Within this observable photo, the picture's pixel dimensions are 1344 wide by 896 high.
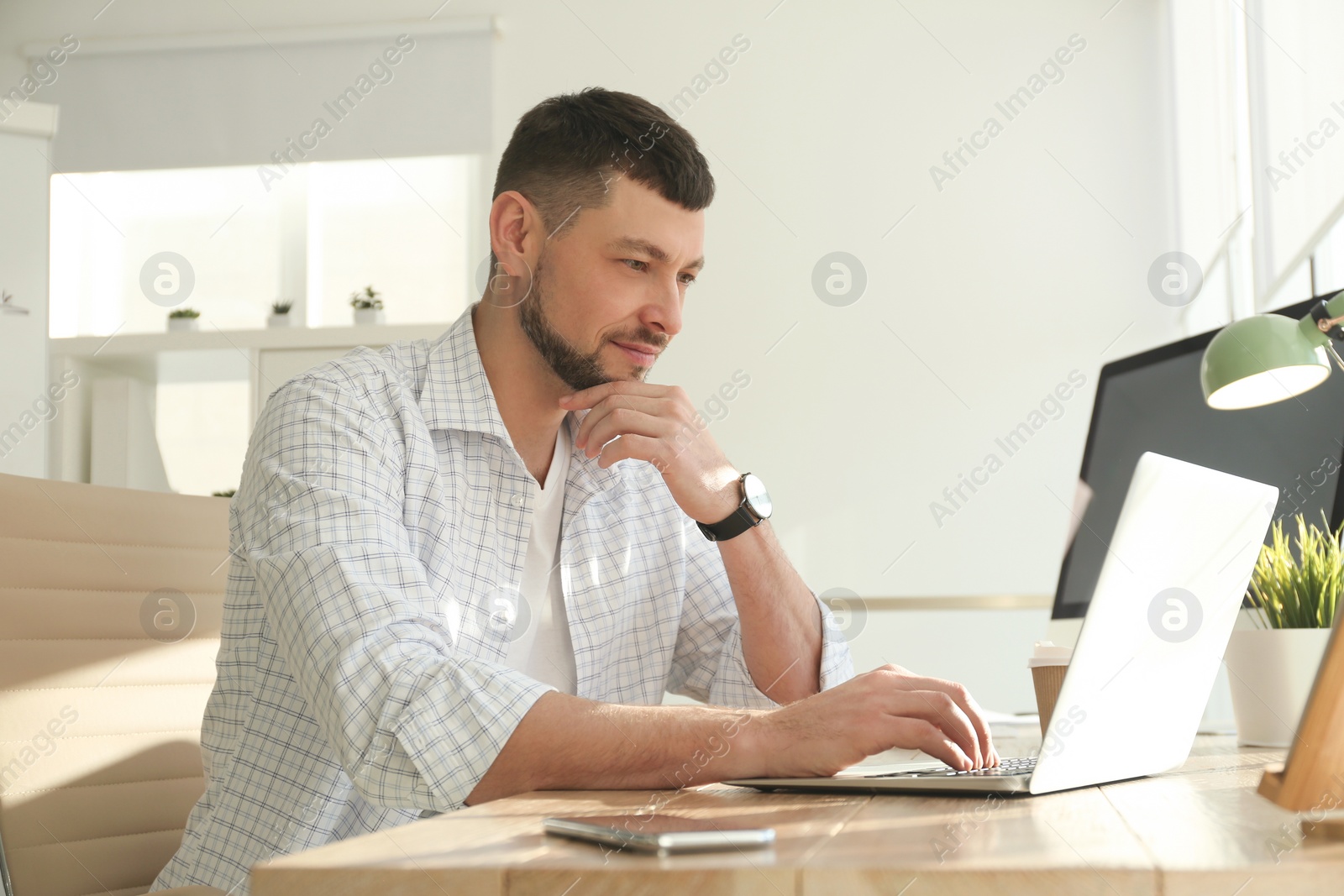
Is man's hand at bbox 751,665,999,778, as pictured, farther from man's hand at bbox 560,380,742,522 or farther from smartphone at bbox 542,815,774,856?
man's hand at bbox 560,380,742,522

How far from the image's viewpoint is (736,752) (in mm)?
819

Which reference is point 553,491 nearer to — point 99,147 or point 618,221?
point 618,221

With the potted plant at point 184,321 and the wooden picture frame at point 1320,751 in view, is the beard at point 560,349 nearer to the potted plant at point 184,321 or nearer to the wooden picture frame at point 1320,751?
the wooden picture frame at point 1320,751

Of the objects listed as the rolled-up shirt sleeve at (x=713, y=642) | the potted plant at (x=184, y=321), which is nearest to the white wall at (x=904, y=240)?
the potted plant at (x=184, y=321)

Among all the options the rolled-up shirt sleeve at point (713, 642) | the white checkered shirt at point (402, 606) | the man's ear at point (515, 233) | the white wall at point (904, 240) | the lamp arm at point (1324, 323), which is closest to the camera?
the white checkered shirt at point (402, 606)

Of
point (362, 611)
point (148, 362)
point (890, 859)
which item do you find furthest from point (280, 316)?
point (890, 859)

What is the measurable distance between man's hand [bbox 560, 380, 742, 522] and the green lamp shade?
557 millimetres

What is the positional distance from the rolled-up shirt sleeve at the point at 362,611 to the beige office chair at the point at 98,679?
0.21 metres

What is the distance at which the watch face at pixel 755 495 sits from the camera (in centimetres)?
136

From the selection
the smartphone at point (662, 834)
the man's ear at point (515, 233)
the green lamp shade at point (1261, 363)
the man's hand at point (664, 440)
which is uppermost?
the man's ear at point (515, 233)

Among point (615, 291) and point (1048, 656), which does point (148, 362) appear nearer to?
point (615, 291)

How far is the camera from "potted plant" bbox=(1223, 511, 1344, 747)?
117 cm

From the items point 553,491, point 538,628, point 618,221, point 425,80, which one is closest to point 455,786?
point 538,628

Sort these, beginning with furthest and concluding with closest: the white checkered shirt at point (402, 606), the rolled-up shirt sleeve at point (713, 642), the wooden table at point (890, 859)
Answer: the rolled-up shirt sleeve at point (713, 642) → the white checkered shirt at point (402, 606) → the wooden table at point (890, 859)
